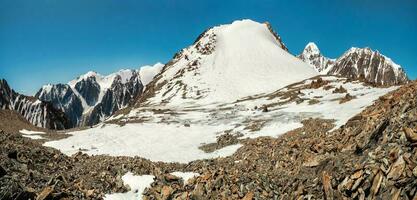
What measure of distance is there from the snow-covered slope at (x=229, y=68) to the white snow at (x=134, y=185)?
76485 mm

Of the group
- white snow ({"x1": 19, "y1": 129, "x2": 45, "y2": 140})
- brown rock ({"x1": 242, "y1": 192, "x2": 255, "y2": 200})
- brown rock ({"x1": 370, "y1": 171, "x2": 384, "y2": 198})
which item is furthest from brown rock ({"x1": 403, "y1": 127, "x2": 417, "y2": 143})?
white snow ({"x1": 19, "y1": 129, "x2": 45, "y2": 140})

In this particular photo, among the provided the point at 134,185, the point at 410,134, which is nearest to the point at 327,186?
the point at 410,134

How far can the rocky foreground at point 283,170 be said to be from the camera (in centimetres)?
2125

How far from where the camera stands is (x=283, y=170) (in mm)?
30109

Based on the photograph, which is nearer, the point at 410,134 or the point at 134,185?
the point at 410,134

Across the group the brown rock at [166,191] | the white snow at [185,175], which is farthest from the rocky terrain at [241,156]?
the white snow at [185,175]

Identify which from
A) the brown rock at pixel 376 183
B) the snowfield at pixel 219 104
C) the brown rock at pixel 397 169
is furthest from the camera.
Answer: the snowfield at pixel 219 104

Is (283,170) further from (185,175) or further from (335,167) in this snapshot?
(185,175)

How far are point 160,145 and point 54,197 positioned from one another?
1065 inches

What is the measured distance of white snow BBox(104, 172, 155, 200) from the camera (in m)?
26.8

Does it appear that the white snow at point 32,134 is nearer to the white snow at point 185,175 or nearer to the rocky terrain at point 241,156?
the rocky terrain at point 241,156

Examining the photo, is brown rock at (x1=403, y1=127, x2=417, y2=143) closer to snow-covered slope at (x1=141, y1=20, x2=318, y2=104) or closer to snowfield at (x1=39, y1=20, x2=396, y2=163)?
snowfield at (x1=39, y1=20, x2=396, y2=163)

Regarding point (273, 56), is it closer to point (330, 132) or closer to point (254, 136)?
point (254, 136)

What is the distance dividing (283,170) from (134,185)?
10138 millimetres
